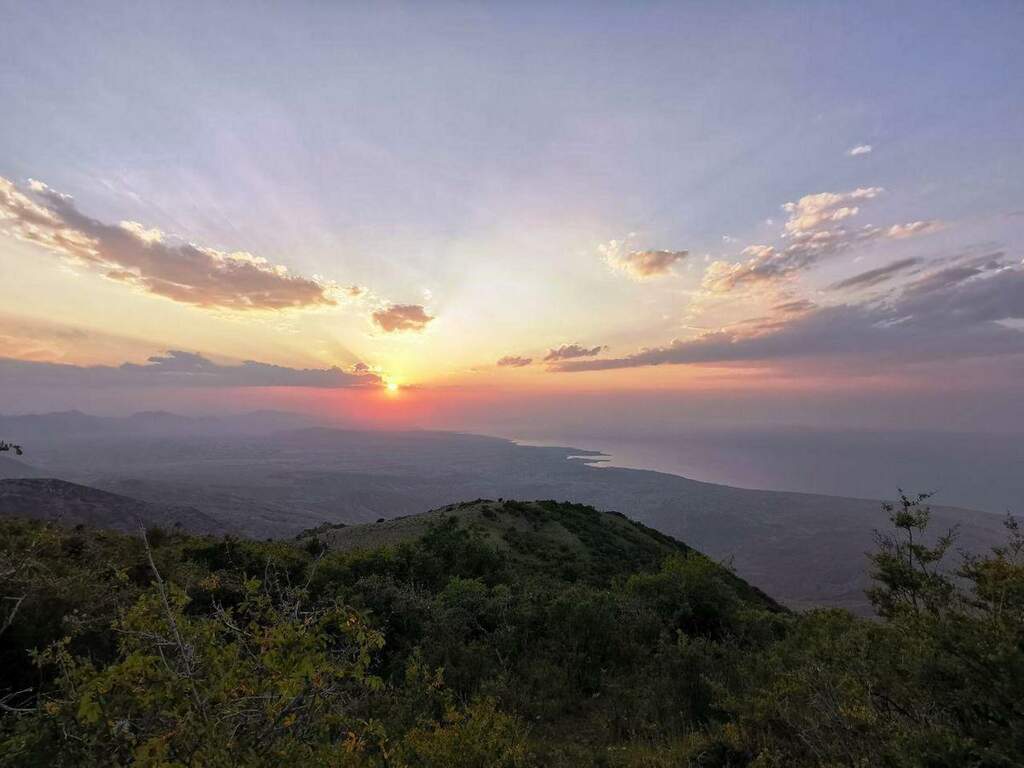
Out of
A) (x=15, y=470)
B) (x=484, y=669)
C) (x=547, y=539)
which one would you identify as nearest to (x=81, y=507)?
(x=547, y=539)

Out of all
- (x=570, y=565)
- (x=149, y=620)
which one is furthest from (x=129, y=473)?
(x=149, y=620)

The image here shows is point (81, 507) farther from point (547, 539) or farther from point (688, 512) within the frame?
point (688, 512)

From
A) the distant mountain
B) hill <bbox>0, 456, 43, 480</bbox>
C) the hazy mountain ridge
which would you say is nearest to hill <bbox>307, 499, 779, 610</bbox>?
the distant mountain

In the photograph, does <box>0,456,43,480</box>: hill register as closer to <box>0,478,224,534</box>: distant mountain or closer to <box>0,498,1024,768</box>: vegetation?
<box>0,478,224,534</box>: distant mountain

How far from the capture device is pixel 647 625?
40.0 feet

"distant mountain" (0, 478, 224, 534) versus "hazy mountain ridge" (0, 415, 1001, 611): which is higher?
"distant mountain" (0, 478, 224, 534)

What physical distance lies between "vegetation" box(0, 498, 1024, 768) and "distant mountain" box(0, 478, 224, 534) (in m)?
55.0

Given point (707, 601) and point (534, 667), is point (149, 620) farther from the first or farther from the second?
point (707, 601)

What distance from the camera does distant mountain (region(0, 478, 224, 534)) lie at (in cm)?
5541

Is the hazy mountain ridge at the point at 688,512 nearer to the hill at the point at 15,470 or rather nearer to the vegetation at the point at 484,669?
the hill at the point at 15,470

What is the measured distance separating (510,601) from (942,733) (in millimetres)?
10272

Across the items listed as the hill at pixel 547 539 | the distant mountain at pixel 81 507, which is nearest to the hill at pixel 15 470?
the distant mountain at pixel 81 507

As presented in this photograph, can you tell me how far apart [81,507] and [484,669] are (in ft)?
249

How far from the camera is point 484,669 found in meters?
9.78
